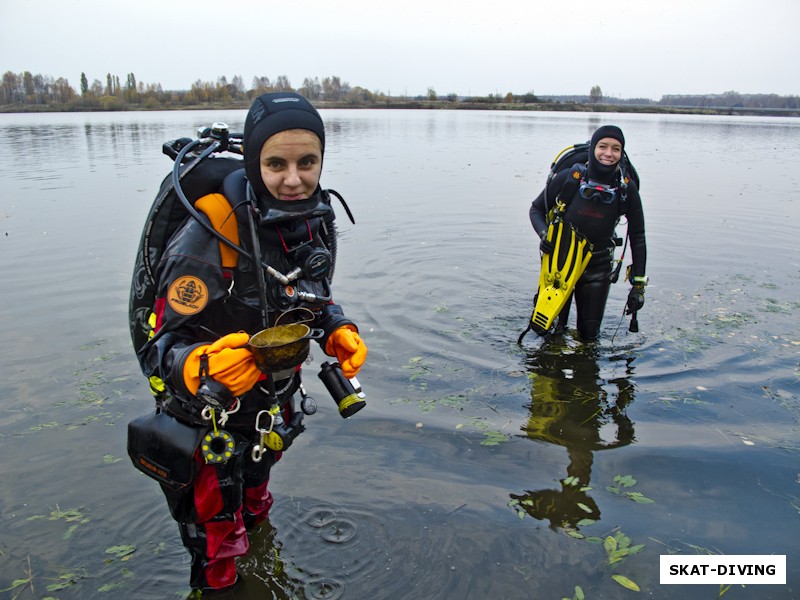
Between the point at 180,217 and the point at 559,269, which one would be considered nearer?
the point at 180,217

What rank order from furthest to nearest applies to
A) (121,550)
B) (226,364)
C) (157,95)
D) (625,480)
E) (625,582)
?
(157,95), (625,480), (121,550), (625,582), (226,364)

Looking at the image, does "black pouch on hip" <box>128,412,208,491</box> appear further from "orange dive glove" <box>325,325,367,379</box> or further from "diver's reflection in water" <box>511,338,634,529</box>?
"diver's reflection in water" <box>511,338,634,529</box>

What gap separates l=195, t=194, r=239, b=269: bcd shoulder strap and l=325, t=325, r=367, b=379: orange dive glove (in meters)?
0.56

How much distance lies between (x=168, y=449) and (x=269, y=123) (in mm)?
1388

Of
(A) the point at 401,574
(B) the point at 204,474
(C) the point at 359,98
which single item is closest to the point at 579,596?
(A) the point at 401,574

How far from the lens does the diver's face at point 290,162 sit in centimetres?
246

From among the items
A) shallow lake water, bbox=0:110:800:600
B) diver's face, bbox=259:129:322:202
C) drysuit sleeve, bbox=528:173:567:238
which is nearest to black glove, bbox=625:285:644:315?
shallow lake water, bbox=0:110:800:600

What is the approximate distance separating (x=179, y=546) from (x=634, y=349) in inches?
186

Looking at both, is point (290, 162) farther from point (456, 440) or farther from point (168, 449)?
point (456, 440)

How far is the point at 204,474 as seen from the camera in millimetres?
2600

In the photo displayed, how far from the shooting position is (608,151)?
5.67m

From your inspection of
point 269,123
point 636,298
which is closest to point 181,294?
point 269,123

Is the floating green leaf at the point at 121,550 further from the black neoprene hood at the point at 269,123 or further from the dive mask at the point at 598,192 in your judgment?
the dive mask at the point at 598,192

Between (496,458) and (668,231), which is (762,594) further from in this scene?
(668,231)
